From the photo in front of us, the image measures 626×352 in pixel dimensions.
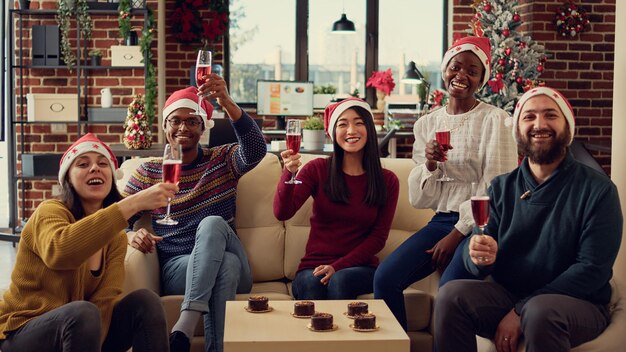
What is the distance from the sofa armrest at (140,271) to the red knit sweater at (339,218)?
553 mm

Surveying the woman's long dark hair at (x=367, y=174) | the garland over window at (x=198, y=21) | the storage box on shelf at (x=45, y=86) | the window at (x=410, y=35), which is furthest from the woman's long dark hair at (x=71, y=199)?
the window at (x=410, y=35)

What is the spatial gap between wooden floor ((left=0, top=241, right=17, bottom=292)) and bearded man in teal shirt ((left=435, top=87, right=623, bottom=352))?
11.1 ft

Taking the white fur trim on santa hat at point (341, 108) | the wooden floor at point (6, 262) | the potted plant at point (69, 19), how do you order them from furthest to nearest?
1. the potted plant at point (69, 19)
2. the wooden floor at point (6, 262)
3. the white fur trim on santa hat at point (341, 108)

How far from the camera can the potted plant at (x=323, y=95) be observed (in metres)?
9.12

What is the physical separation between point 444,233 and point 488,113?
50cm

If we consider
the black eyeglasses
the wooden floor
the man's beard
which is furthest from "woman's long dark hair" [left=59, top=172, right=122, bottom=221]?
the wooden floor

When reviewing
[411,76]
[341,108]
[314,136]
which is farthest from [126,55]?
[341,108]

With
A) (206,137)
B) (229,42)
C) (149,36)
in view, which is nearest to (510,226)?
(206,137)

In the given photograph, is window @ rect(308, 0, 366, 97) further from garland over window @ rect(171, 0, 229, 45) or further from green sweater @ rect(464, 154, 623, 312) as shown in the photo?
green sweater @ rect(464, 154, 623, 312)

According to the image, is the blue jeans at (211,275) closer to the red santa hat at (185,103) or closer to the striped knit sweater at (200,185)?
the striped knit sweater at (200,185)

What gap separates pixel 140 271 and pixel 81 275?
1.60 feet

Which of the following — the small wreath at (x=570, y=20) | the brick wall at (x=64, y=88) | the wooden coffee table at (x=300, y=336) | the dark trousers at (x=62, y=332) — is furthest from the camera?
the small wreath at (x=570, y=20)

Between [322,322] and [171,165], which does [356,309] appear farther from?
[171,165]

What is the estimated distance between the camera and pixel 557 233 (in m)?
2.70
